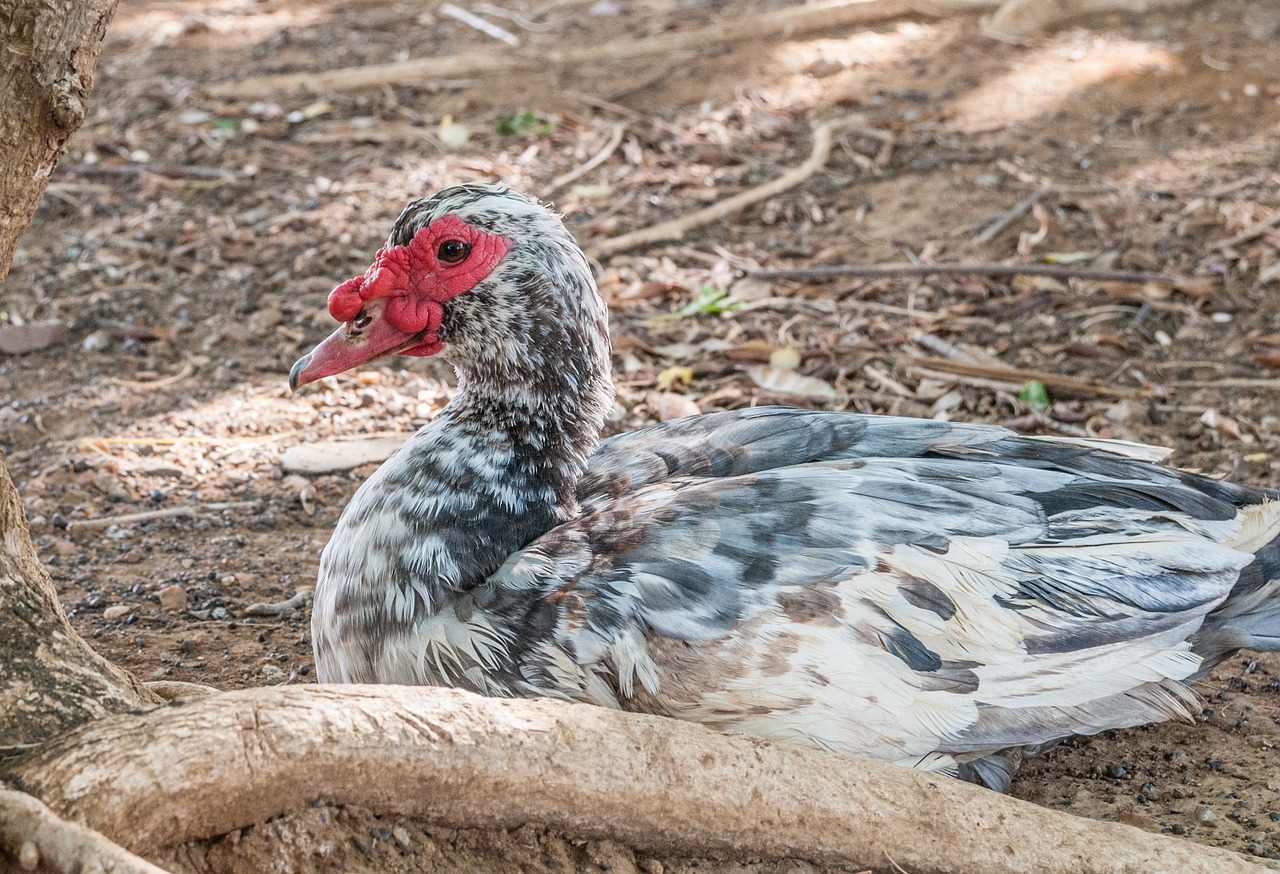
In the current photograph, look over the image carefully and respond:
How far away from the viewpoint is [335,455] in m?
4.70

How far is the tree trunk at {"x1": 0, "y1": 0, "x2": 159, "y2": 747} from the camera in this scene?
2277 millimetres

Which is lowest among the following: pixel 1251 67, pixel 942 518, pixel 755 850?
pixel 755 850

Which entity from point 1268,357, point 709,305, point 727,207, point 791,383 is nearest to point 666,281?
point 709,305

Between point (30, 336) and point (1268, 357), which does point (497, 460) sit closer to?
point (30, 336)

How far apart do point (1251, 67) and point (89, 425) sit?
6.87 metres

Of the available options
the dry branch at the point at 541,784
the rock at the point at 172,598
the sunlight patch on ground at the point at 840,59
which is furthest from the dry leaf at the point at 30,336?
the sunlight patch on ground at the point at 840,59

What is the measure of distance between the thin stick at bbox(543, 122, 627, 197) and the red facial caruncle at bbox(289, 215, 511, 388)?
3.72m

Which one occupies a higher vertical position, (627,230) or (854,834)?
(627,230)

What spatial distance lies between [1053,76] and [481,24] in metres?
4.00

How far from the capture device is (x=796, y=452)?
10.8 feet

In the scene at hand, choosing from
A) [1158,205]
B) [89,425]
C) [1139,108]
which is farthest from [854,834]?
[1139,108]

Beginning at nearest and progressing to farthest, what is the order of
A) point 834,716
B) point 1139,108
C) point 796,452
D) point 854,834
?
point 854,834 < point 834,716 < point 796,452 < point 1139,108

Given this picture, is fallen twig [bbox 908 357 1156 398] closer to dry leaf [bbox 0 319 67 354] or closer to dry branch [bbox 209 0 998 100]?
dry leaf [bbox 0 319 67 354]

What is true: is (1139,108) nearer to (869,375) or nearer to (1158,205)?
(1158,205)
